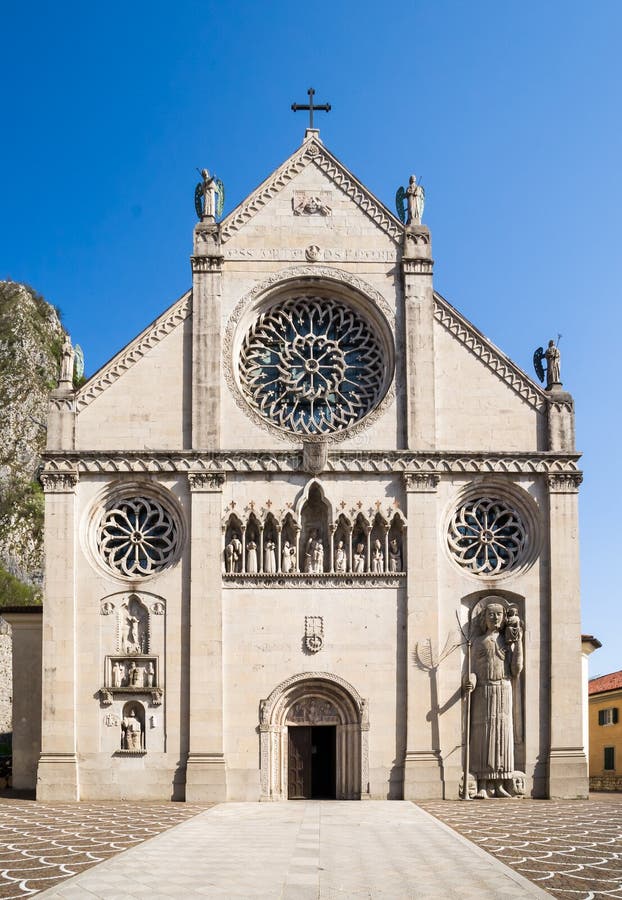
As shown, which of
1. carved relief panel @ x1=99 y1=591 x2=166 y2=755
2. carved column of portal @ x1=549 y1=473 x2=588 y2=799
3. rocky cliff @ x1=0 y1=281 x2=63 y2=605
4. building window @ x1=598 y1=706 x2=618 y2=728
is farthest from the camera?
rocky cliff @ x1=0 y1=281 x2=63 y2=605

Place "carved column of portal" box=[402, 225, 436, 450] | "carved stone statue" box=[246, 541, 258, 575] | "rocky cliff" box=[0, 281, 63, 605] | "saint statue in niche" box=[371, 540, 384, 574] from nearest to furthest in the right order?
"carved stone statue" box=[246, 541, 258, 575] < "saint statue in niche" box=[371, 540, 384, 574] < "carved column of portal" box=[402, 225, 436, 450] < "rocky cliff" box=[0, 281, 63, 605]

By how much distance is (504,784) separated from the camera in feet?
100

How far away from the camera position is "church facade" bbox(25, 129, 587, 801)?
30656 millimetres

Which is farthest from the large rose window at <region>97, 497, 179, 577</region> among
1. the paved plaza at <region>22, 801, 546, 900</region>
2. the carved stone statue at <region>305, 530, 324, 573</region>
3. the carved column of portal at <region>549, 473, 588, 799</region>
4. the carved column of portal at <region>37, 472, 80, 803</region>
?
the carved column of portal at <region>549, 473, 588, 799</region>

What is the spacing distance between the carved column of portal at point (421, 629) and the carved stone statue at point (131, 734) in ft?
24.7

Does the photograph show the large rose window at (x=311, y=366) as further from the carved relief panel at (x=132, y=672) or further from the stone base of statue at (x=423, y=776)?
the stone base of statue at (x=423, y=776)

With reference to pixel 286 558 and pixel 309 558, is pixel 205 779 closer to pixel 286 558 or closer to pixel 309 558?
pixel 286 558

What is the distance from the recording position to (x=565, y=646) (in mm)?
31328

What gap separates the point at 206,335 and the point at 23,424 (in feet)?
158

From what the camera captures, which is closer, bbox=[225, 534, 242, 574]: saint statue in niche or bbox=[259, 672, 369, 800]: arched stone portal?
bbox=[259, 672, 369, 800]: arched stone portal

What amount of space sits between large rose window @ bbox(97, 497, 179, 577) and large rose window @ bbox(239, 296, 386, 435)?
4.44 m

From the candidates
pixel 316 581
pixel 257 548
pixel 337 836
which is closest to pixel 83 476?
pixel 257 548

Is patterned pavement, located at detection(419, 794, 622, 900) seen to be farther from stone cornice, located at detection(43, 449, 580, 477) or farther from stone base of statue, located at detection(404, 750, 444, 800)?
stone cornice, located at detection(43, 449, 580, 477)

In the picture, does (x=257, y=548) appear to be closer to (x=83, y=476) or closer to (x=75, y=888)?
(x=83, y=476)
